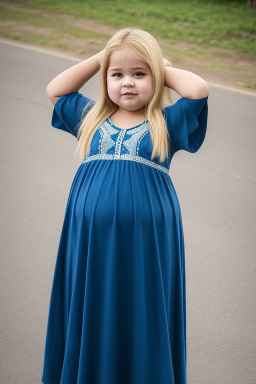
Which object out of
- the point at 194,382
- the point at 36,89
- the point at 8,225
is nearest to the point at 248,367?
the point at 194,382

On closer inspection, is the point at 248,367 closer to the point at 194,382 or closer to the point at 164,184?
the point at 194,382

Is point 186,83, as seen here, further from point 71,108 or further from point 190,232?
point 190,232

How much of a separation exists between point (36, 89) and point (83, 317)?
7467 mm

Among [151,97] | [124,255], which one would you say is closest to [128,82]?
[151,97]

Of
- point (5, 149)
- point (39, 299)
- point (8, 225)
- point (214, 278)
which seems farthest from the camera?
point (5, 149)

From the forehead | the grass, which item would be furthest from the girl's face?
the grass

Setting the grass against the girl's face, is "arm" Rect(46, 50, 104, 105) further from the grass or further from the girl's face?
the grass

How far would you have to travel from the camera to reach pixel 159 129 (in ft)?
7.99

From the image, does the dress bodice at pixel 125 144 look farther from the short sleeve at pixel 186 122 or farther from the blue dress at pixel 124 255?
the short sleeve at pixel 186 122

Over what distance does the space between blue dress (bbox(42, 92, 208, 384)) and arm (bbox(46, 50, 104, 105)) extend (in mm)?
278

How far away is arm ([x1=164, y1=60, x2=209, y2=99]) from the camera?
2.42 metres

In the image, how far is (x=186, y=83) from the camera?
2447mm

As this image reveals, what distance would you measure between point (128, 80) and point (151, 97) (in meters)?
0.14

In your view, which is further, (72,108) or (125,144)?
(72,108)
